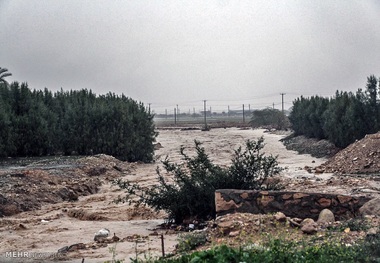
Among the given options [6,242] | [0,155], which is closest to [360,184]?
[6,242]

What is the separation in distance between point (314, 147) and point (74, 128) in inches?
503

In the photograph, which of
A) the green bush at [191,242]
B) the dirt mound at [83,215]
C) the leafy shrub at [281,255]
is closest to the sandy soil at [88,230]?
the dirt mound at [83,215]

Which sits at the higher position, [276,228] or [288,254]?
[288,254]

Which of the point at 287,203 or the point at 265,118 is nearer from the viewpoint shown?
the point at 287,203

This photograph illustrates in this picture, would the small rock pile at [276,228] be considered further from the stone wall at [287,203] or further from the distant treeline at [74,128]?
the distant treeline at [74,128]

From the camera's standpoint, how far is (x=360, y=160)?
1652 centimetres

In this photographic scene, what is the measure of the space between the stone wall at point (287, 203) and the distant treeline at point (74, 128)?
15.5 meters

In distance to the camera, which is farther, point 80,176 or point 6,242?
point 80,176

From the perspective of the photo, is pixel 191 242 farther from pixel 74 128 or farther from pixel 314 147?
pixel 314 147

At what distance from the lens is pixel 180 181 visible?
932 centimetres

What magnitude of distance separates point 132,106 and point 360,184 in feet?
54.5

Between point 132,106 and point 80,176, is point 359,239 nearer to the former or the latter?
point 80,176

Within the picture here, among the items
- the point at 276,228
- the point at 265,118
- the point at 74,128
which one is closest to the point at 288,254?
the point at 276,228

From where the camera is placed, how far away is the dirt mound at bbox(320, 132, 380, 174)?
15898mm
